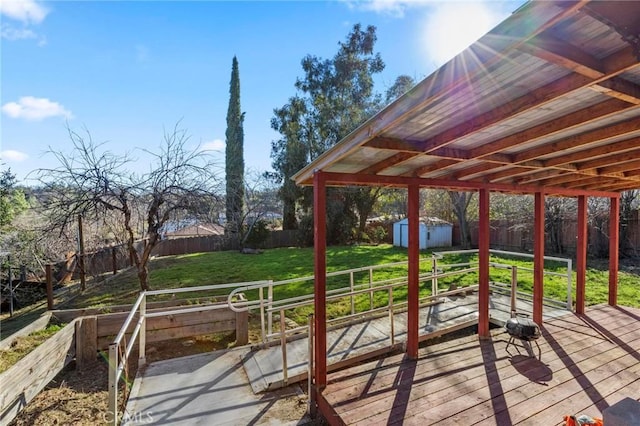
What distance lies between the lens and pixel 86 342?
3758 mm

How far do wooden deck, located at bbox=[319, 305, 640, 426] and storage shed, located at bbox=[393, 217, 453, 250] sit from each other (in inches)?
420

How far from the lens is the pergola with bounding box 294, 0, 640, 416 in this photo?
111 cm

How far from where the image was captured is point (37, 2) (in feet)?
12.2

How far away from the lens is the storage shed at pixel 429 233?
47.6 ft

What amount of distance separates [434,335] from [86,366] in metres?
4.32

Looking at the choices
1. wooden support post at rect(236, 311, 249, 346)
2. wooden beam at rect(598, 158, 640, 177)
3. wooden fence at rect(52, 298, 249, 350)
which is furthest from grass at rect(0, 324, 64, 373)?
wooden beam at rect(598, 158, 640, 177)

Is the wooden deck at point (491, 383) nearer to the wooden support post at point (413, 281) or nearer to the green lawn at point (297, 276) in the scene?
the wooden support post at point (413, 281)

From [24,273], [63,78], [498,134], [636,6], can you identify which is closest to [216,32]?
[63,78]

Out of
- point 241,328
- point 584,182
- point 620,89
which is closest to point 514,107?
point 620,89

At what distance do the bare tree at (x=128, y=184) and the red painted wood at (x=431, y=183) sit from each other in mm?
3622

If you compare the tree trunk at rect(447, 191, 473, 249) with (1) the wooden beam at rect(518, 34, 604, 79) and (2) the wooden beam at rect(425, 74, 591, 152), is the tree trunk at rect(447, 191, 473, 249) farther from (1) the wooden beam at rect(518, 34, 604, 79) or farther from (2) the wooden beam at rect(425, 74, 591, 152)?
(1) the wooden beam at rect(518, 34, 604, 79)

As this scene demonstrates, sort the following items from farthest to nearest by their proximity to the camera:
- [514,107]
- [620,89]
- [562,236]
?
[562,236] < [514,107] < [620,89]

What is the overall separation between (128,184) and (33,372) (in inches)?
125

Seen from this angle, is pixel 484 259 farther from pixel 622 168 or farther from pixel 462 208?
pixel 462 208
